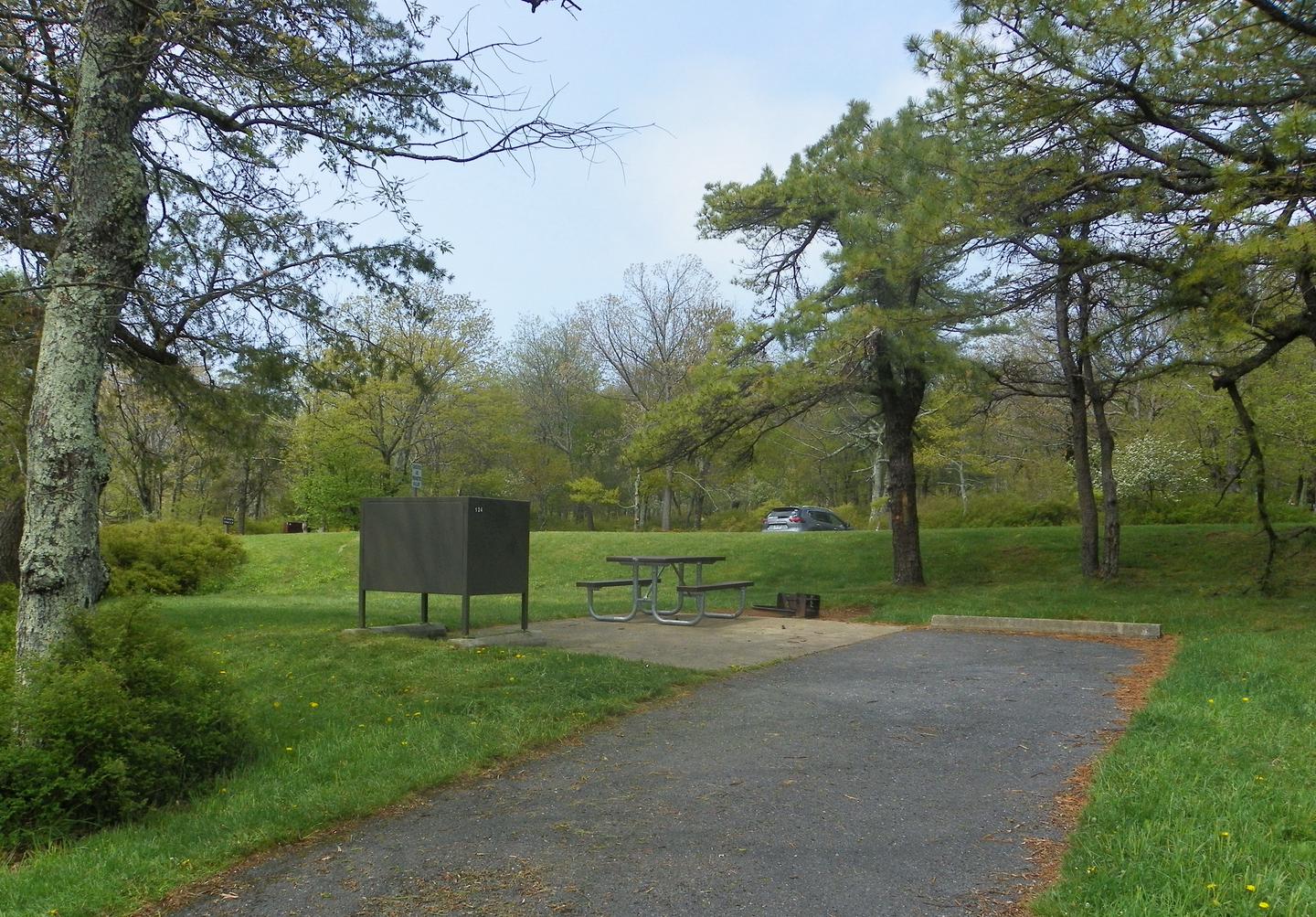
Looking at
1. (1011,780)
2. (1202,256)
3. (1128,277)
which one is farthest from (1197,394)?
(1011,780)

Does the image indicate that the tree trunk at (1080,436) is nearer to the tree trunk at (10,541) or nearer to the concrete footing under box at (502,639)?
the concrete footing under box at (502,639)

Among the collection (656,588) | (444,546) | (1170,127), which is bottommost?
(656,588)

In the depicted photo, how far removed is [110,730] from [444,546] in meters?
4.58

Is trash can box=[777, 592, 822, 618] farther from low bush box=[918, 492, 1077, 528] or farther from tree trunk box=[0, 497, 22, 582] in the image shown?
low bush box=[918, 492, 1077, 528]

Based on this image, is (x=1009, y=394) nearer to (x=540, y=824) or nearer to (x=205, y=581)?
(x=540, y=824)

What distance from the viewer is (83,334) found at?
5414mm

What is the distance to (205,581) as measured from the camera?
2158cm

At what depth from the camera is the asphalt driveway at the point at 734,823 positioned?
11.4ft

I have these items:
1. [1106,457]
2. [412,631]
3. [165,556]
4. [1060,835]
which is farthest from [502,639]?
[165,556]

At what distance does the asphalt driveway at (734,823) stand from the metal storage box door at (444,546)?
308 centimetres

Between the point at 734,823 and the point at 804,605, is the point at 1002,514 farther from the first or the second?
the point at 734,823

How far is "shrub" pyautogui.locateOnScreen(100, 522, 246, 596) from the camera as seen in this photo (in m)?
19.8

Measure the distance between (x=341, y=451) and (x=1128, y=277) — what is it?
31781 millimetres

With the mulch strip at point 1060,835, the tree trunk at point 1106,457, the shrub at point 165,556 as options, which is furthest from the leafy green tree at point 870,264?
the shrub at point 165,556
